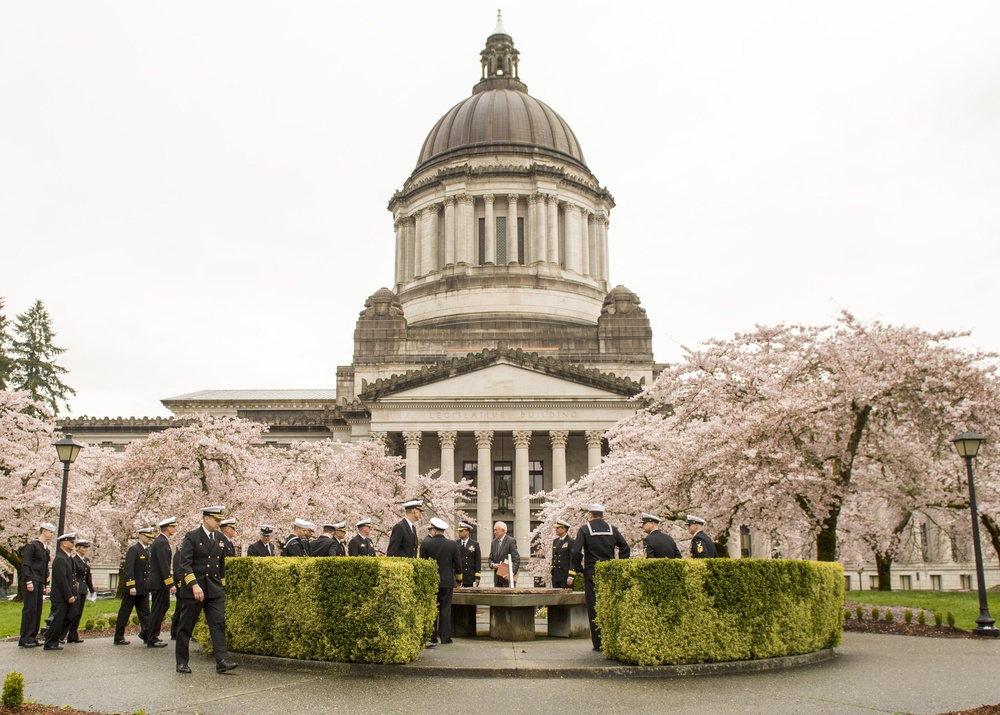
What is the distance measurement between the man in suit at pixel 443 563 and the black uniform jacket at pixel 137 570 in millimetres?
5334

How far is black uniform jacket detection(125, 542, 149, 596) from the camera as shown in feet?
52.4

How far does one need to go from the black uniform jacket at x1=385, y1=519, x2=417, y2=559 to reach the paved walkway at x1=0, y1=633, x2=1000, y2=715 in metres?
1.63

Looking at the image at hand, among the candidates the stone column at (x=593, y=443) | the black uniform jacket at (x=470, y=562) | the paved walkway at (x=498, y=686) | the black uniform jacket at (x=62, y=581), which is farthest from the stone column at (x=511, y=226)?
the paved walkway at (x=498, y=686)

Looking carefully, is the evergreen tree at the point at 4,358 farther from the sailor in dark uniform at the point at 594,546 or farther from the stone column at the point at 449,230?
the sailor in dark uniform at the point at 594,546

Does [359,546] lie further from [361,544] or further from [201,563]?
[201,563]

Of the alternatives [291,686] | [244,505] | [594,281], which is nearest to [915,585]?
[594,281]

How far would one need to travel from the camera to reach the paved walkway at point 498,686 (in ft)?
31.8

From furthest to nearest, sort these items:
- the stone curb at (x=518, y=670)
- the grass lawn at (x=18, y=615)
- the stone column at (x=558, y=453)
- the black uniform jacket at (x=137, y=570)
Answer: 1. the stone column at (x=558, y=453)
2. the grass lawn at (x=18, y=615)
3. the black uniform jacket at (x=137, y=570)
4. the stone curb at (x=518, y=670)

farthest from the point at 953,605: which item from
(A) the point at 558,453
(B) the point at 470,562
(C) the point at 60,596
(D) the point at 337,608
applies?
(A) the point at 558,453

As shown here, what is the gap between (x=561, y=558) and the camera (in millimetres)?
16672

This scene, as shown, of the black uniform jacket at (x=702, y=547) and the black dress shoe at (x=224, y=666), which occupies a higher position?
the black uniform jacket at (x=702, y=547)

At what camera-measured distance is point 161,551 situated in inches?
564

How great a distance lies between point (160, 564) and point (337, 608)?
13.9 ft

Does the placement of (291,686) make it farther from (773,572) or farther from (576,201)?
(576,201)
